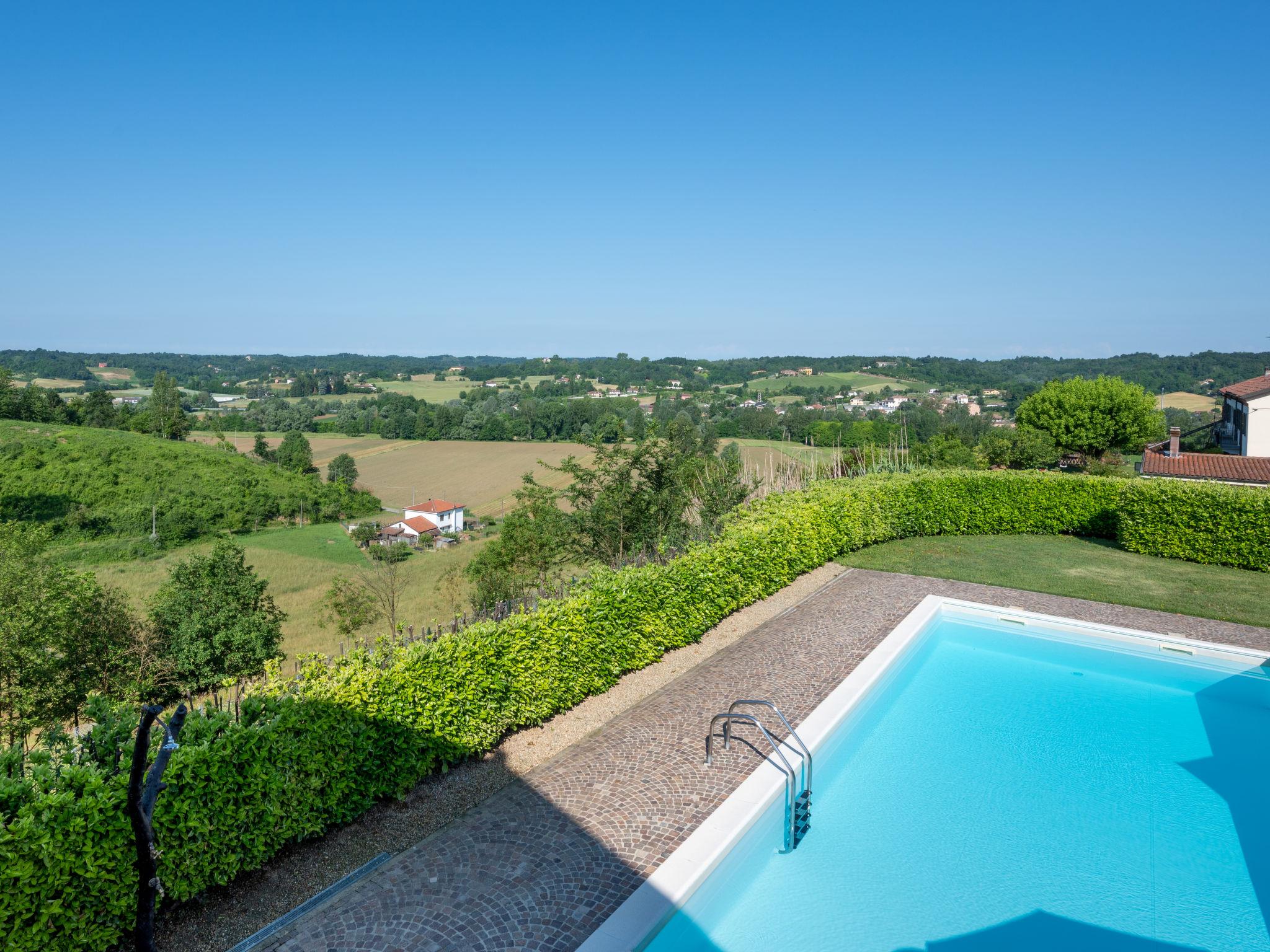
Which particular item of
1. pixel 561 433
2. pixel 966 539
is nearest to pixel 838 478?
pixel 966 539

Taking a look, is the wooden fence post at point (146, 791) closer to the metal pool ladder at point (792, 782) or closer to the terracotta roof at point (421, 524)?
the metal pool ladder at point (792, 782)

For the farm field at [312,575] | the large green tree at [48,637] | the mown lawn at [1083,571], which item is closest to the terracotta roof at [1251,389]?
the mown lawn at [1083,571]

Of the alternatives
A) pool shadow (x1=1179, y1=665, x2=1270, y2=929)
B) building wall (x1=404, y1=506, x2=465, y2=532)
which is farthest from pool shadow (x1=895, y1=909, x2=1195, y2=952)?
building wall (x1=404, y1=506, x2=465, y2=532)

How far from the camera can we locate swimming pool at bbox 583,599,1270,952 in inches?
226

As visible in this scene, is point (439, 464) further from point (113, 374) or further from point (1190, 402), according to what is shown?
point (1190, 402)

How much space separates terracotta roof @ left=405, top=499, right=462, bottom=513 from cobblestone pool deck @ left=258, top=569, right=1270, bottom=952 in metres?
41.3

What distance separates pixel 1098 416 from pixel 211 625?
42054 mm

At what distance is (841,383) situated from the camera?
10506cm

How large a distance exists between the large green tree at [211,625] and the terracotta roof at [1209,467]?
27.0m

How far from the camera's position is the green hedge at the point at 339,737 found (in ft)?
14.6

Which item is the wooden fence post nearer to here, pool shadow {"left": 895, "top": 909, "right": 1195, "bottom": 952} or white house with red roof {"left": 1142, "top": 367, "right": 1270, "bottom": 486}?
pool shadow {"left": 895, "top": 909, "right": 1195, "bottom": 952}

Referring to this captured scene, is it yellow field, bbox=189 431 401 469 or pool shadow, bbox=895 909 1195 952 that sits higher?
pool shadow, bbox=895 909 1195 952

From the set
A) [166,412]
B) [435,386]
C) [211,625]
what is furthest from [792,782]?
Result: [435,386]

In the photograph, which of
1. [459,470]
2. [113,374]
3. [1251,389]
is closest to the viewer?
[1251,389]
